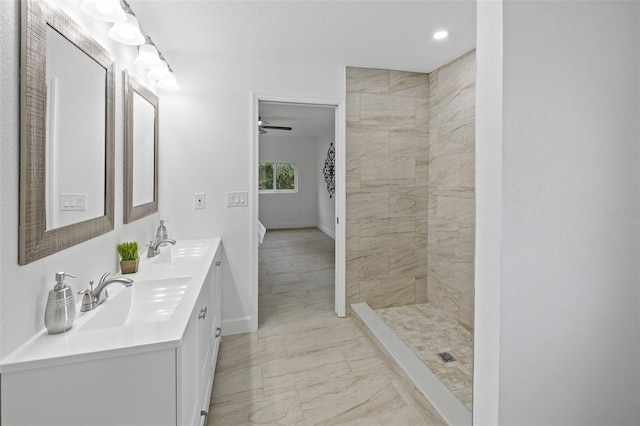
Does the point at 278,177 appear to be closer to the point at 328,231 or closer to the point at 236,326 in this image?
the point at 328,231

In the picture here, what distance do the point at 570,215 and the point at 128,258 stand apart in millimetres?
1946

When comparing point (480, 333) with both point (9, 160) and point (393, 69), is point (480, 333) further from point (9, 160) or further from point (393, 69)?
point (393, 69)

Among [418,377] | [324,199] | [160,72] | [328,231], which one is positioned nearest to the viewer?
[418,377]

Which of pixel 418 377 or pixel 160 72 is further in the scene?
pixel 160 72

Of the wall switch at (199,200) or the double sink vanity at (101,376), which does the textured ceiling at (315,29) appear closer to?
the wall switch at (199,200)

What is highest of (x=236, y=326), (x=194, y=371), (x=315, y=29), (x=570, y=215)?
(x=315, y=29)

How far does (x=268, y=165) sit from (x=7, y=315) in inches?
300

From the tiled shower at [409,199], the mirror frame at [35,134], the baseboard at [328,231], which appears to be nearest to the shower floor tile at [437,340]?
the tiled shower at [409,199]

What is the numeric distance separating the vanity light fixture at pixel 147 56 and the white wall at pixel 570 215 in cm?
181

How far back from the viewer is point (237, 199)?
8.94 feet

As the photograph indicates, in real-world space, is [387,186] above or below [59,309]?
above

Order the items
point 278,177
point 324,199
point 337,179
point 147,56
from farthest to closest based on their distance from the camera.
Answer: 1. point 278,177
2. point 324,199
3. point 337,179
4. point 147,56

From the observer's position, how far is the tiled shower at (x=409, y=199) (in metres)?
2.76

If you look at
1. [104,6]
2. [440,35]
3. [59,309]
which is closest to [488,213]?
[59,309]
